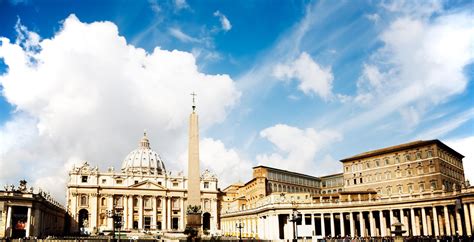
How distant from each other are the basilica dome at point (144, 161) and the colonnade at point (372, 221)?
57.5 m

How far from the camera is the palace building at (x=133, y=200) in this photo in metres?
96.8

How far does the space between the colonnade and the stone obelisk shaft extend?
21183 mm

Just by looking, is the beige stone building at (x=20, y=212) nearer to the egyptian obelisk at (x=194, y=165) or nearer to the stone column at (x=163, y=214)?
the egyptian obelisk at (x=194, y=165)

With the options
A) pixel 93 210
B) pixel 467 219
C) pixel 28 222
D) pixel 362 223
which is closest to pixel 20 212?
pixel 28 222

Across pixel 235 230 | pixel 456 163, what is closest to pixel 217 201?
pixel 235 230

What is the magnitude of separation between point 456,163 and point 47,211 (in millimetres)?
66962

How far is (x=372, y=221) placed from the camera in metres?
61.8

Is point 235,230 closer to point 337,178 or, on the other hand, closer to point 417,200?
point 337,178

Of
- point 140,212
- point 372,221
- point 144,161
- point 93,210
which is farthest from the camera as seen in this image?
point 144,161

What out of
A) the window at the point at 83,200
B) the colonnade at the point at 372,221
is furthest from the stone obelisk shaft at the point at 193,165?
the window at the point at 83,200

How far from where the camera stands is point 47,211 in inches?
2758

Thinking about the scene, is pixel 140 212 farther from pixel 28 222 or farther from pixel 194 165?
pixel 194 165

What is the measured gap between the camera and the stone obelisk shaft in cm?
3309

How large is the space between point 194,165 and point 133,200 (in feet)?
242
